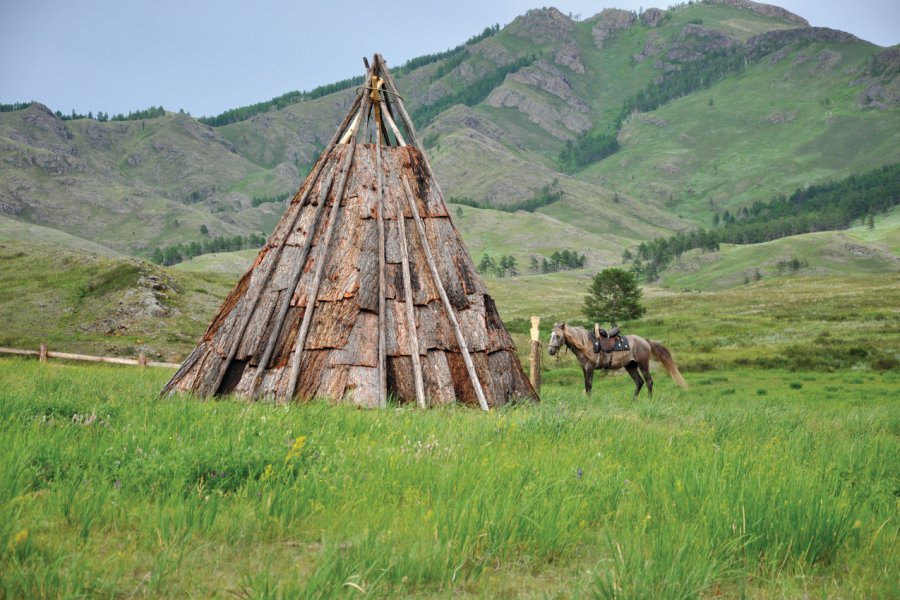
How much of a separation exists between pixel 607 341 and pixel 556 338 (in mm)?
1949

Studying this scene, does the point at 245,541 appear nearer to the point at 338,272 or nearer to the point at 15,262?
the point at 338,272

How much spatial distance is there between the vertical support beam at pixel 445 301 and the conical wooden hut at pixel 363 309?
3 cm

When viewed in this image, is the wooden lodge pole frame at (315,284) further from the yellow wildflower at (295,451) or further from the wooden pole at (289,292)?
the yellow wildflower at (295,451)

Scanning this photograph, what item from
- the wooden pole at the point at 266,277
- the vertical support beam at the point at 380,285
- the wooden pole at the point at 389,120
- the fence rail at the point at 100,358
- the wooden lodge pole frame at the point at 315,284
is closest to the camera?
the vertical support beam at the point at 380,285

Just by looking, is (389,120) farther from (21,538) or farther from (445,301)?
(21,538)

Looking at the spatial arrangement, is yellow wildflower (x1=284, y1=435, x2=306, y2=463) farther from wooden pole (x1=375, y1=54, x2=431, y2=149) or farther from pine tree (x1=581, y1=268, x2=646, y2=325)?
pine tree (x1=581, y1=268, x2=646, y2=325)

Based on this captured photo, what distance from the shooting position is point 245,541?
11.6 feet

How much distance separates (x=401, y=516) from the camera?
391 cm

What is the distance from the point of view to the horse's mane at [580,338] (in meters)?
18.0

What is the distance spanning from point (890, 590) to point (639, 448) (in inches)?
129

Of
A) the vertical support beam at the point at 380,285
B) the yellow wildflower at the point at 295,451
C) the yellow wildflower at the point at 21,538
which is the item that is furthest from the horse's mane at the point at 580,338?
the yellow wildflower at the point at 21,538

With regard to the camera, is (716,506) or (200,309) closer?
(716,506)

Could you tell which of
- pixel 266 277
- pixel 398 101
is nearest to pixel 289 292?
pixel 266 277

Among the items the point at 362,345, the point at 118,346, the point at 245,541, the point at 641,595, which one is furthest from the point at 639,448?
the point at 118,346
